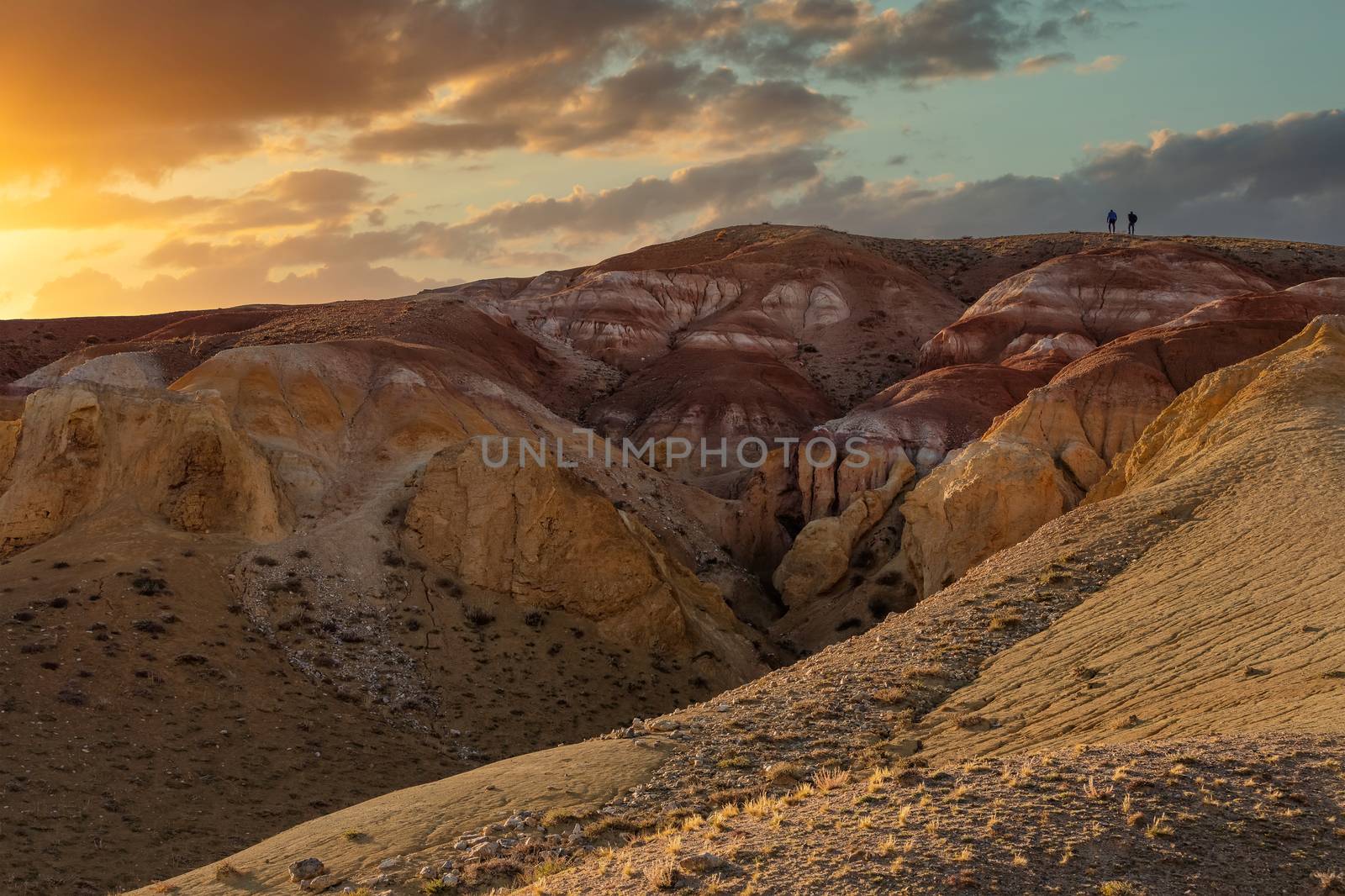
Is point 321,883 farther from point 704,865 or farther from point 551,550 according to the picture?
point 551,550

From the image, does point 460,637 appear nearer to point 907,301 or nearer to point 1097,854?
point 1097,854

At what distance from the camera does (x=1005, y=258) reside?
425ft

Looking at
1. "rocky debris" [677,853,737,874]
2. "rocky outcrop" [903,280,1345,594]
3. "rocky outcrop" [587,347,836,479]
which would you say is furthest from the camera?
"rocky outcrop" [587,347,836,479]

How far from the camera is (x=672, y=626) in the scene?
45.9 meters

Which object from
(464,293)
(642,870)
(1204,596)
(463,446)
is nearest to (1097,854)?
(642,870)

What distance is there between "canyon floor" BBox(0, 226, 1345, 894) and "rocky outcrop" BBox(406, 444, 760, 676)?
0.43ft

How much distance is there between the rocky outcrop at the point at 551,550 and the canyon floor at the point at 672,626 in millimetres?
131

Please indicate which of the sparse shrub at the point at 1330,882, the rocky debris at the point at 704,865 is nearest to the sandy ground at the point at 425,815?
the rocky debris at the point at 704,865

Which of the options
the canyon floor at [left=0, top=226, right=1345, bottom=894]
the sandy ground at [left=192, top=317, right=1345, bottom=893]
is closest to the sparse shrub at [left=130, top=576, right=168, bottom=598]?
the canyon floor at [left=0, top=226, right=1345, bottom=894]

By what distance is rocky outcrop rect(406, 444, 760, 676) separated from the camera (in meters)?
45.5

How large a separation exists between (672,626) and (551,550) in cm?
508

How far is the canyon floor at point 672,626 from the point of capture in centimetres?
1652

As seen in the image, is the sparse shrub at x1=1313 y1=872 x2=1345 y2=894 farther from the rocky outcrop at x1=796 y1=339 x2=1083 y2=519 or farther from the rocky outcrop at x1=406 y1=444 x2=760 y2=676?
the rocky outcrop at x1=796 y1=339 x2=1083 y2=519

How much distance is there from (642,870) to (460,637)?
28067 mm
